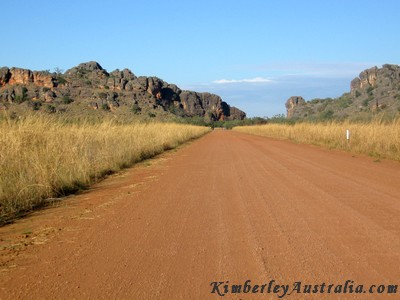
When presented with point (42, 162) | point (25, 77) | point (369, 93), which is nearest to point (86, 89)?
point (25, 77)

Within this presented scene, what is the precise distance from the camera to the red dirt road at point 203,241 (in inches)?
173

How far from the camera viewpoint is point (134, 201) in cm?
897

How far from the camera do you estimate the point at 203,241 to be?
5852mm

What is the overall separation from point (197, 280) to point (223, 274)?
0.29 m

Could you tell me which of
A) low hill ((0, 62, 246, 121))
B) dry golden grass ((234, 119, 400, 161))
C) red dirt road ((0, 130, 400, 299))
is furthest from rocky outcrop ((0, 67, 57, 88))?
red dirt road ((0, 130, 400, 299))

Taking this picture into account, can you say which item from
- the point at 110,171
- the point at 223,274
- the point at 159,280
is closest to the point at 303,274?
the point at 223,274

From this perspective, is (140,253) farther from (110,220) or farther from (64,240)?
(110,220)

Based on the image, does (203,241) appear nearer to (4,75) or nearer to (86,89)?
(86,89)

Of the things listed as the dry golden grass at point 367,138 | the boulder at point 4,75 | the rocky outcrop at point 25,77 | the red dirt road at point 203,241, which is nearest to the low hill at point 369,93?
the dry golden grass at point 367,138

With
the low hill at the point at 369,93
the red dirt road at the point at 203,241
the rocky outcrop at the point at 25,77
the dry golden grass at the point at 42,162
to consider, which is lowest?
the red dirt road at the point at 203,241

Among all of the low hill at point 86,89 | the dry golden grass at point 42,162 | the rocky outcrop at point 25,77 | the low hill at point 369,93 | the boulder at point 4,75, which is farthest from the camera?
the boulder at point 4,75

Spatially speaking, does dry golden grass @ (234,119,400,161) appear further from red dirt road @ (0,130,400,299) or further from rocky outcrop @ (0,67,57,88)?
rocky outcrop @ (0,67,57,88)

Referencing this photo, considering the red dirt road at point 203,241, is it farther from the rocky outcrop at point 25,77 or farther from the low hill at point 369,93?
the rocky outcrop at point 25,77

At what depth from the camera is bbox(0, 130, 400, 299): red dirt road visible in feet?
14.4
